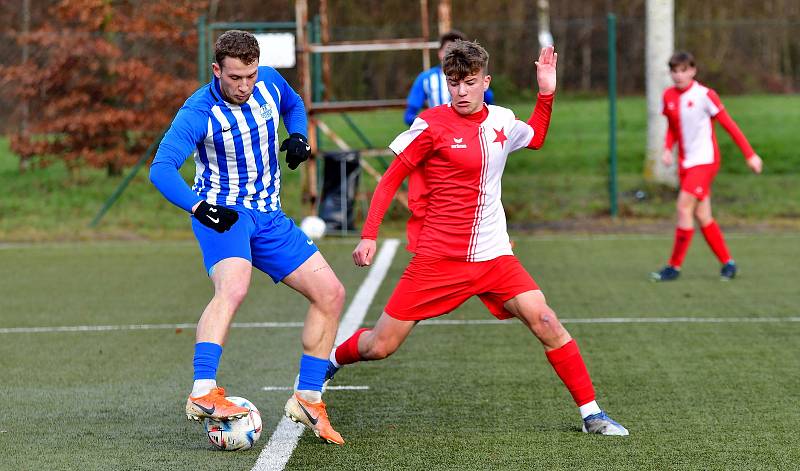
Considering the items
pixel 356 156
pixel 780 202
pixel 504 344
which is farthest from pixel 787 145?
pixel 504 344

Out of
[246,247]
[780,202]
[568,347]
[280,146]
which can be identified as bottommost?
A: [780,202]

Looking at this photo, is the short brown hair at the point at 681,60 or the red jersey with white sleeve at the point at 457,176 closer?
the red jersey with white sleeve at the point at 457,176

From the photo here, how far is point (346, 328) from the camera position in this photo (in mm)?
9062

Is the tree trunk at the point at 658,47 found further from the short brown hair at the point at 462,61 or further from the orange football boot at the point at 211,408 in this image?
the orange football boot at the point at 211,408

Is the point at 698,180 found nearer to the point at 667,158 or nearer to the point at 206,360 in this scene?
the point at 667,158

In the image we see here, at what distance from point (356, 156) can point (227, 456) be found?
10711 mm

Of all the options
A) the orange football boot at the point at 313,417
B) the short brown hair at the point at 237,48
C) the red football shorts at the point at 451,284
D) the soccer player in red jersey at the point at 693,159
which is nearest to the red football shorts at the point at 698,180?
the soccer player in red jersey at the point at 693,159

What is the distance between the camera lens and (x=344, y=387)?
7.01 m

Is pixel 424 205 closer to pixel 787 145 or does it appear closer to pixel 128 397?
pixel 128 397

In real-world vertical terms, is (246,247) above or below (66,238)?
above

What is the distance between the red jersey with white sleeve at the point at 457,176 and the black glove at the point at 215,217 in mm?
647

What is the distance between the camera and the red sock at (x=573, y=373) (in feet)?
19.4

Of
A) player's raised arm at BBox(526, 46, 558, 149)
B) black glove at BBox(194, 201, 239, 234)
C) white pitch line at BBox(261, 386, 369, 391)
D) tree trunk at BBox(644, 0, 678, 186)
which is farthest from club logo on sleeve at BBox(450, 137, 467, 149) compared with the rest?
tree trunk at BBox(644, 0, 678, 186)

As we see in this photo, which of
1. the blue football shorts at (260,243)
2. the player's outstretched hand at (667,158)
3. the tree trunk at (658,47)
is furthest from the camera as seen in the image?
the tree trunk at (658,47)
